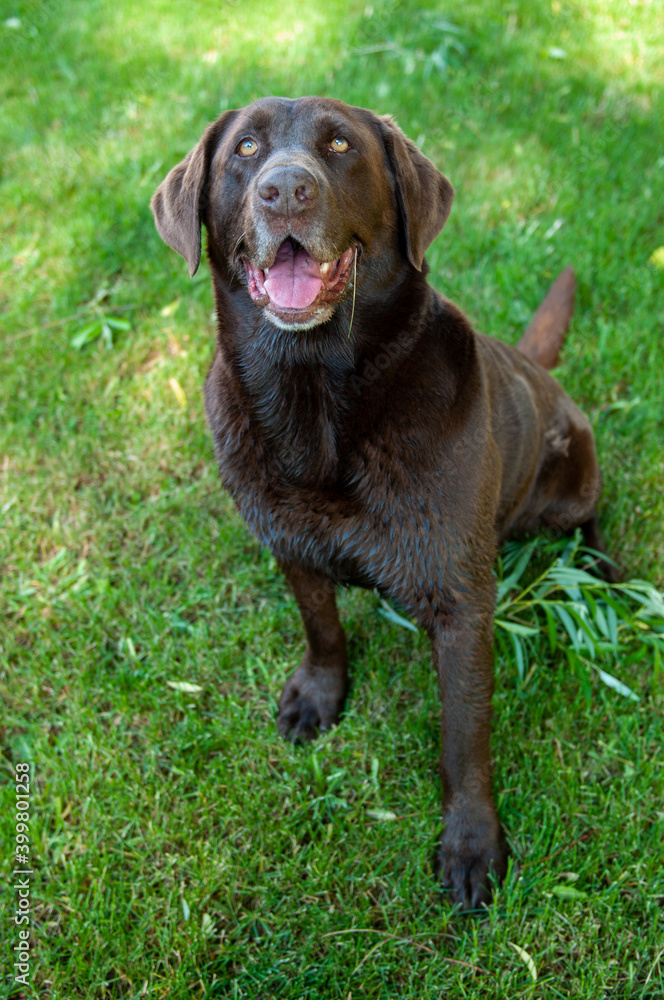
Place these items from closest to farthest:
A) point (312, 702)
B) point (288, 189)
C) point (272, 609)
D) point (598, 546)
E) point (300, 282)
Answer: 1. point (288, 189)
2. point (300, 282)
3. point (312, 702)
4. point (272, 609)
5. point (598, 546)

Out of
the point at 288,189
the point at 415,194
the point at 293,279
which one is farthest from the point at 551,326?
the point at 288,189

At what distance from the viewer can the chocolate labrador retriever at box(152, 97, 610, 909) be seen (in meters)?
1.77

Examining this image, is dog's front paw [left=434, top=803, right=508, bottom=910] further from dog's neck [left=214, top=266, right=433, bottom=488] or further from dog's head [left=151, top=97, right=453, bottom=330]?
dog's head [left=151, top=97, right=453, bottom=330]

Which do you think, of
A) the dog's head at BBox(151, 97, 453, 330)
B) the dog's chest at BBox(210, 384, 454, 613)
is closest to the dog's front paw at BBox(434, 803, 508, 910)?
the dog's chest at BBox(210, 384, 454, 613)

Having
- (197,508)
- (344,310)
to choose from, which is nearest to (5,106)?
(197,508)

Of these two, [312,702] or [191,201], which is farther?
[312,702]

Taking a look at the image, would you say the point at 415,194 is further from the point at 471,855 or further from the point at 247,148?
the point at 471,855

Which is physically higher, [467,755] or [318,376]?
[318,376]

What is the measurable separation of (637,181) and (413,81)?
1.48m

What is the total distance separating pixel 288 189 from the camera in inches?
62.2

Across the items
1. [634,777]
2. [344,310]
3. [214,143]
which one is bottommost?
[634,777]

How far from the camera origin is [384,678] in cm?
Result: 233

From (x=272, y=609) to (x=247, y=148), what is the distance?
1.43m

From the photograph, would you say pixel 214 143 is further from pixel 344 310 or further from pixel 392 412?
pixel 392 412
